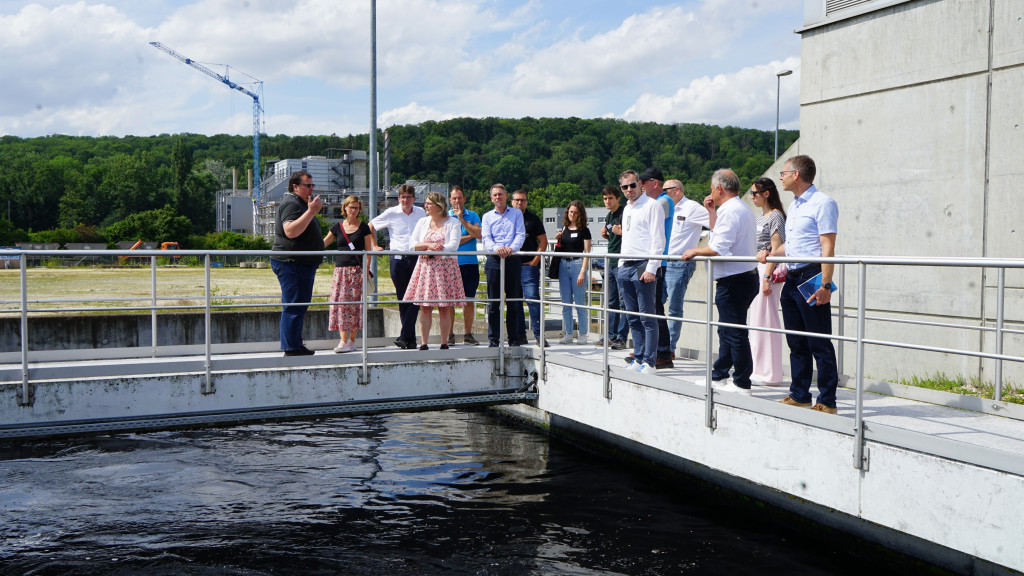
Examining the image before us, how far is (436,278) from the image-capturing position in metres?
8.84

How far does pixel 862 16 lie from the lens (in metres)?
9.23

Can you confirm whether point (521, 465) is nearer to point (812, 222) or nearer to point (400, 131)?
point (812, 222)

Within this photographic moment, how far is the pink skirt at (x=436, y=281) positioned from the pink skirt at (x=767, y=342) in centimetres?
297

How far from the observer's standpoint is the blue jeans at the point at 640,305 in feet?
24.8

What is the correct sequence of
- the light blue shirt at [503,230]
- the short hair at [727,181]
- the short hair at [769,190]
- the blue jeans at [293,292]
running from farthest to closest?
1. the light blue shirt at [503,230]
2. the blue jeans at [293,292]
3. the short hair at [769,190]
4. the short hair at [727,181]

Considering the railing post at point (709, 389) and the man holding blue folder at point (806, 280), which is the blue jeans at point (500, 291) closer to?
the railing post at point (709, 389)

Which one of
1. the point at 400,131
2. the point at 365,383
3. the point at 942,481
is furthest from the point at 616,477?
the point at 400,131

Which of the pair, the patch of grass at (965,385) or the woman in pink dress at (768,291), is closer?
the woman in pink dress at (768,291)

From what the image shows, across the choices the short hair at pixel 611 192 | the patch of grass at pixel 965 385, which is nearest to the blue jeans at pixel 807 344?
the patch of grass at pixel 965 385

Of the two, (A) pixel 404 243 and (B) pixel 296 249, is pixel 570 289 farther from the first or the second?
(B) pixel 296 249

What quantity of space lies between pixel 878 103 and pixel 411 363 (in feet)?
18.7

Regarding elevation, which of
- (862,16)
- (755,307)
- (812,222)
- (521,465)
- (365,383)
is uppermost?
(862,16)

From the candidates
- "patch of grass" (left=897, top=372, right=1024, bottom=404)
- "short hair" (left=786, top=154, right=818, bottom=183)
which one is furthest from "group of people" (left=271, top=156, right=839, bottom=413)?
"patch of grass" (left=897, top=372, right=1024, bottom=404)

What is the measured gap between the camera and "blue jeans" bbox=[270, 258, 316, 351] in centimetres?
796
